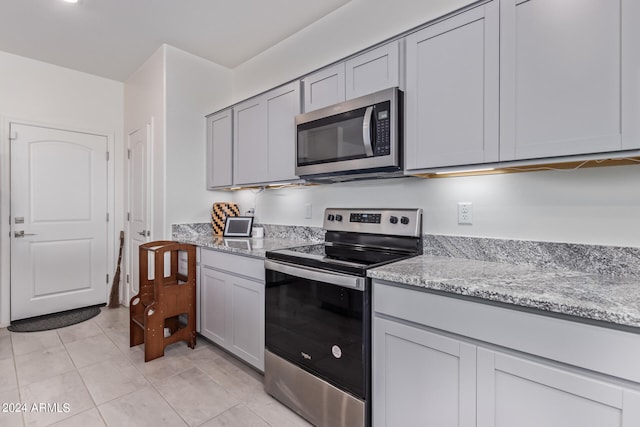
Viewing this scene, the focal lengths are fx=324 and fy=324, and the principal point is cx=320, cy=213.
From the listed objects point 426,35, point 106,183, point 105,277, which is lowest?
point 105,277

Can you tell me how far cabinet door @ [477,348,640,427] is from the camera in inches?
36.2

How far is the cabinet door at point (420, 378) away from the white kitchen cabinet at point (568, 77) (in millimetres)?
849

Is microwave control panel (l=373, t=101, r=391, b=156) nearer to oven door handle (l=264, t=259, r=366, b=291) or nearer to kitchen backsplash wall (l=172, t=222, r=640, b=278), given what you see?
kitchen backsplash wall (l=172, t=222, r=640, b=278)

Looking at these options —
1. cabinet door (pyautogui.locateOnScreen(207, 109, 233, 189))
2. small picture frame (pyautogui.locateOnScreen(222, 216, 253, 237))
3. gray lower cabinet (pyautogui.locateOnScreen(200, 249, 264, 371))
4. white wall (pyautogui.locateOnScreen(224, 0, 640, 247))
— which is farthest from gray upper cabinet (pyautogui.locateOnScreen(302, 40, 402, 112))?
small picture frame (pyautogui.locateOnScreen(222, 216, 253, 237))

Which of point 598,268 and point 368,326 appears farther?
point 368,326

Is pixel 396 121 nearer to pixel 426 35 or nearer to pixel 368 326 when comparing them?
pixel 426 35

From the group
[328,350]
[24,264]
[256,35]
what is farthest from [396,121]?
[24,264]

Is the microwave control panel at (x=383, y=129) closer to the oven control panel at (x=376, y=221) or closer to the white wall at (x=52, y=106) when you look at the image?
the oven control panel at (x=376, y=221)

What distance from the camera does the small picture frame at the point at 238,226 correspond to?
3.02 meters

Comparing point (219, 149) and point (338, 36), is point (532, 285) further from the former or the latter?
point (219, 149)

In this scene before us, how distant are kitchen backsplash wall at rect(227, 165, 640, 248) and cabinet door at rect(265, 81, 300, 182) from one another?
524 millimetres

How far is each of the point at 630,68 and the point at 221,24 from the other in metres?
2.66

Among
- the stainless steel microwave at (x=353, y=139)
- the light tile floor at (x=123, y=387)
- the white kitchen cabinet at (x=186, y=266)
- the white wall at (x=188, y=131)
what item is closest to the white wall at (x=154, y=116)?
the white wall at (x=188, y=131)

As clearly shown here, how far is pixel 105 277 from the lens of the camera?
3766 millimetres
